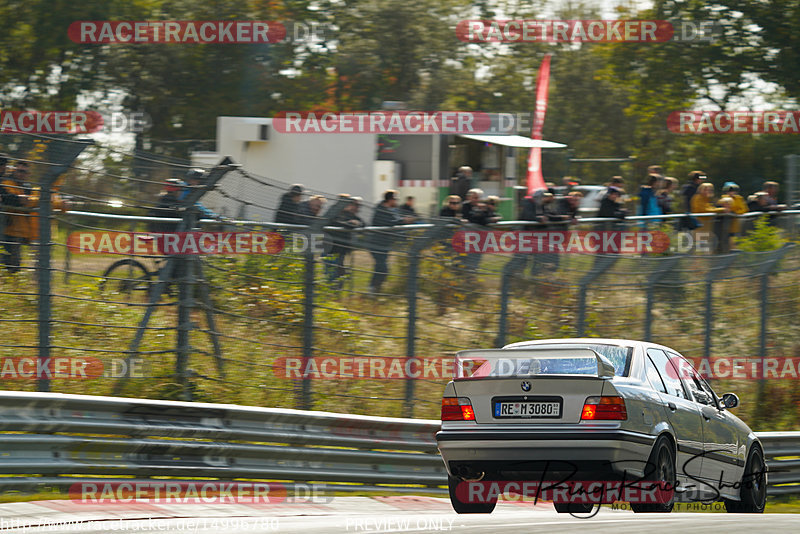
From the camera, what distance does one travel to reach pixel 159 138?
43938mm

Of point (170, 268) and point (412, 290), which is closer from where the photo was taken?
point (170, 268)

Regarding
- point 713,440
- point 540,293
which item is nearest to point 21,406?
point 713,440

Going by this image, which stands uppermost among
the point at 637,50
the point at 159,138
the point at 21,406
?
the point at 637,50

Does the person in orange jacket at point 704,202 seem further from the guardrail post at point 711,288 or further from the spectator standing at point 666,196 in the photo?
the guardrail post at point 711,288

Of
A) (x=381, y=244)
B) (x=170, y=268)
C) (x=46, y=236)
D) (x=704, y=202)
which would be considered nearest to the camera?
(x=46, y=236)

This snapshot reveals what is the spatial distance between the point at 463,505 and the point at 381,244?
161 inches

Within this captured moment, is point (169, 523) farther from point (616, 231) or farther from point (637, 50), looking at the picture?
point (637, 50)

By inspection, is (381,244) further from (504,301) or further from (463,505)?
(463,505)

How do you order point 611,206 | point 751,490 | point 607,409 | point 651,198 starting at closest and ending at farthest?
1. point 607,409
2. point 751,490
3. point 611,206
4. point 651,198

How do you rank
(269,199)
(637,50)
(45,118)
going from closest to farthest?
(269,199) < (45,118) < (637,50)

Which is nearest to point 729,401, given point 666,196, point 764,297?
point 764,297

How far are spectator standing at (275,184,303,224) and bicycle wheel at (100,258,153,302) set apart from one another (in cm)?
153

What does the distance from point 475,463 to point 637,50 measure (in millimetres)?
36004

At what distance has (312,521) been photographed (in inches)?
344
